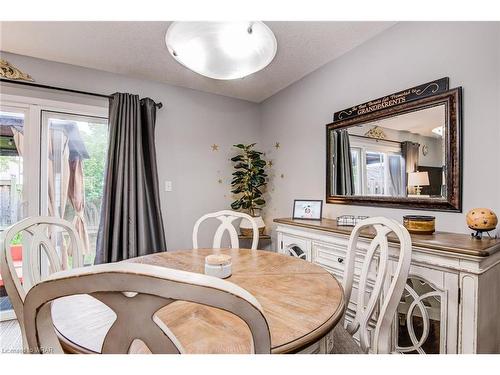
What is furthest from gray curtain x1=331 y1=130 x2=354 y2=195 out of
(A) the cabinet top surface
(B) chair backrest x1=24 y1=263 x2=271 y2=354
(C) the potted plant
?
(B) chair backrest x1=24 y1=263 x2=271 y2=354

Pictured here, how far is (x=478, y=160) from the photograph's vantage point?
1.45m

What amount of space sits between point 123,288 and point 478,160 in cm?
183

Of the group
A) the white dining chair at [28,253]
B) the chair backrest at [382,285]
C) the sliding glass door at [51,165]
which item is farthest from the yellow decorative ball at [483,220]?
the sliding glass door at [51,165]

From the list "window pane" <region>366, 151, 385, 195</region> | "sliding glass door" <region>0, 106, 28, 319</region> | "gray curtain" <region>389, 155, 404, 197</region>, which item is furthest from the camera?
"sliding glass door" <region>0, 106, 28, 319</region>

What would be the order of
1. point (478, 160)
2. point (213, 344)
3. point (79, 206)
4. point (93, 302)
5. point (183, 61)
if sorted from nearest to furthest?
point (213, 344) < point (93, 302) < point (183, 61) < point (478, 160) < point (79, 206)

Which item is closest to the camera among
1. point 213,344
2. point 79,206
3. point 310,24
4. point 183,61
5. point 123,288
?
point 123,288

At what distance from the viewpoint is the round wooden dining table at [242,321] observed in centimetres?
73

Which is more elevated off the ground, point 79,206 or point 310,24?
point 310,24

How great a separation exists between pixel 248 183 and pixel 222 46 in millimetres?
2035

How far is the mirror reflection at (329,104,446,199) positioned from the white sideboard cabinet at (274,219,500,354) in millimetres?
380

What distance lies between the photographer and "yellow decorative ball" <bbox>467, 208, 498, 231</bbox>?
1.28m

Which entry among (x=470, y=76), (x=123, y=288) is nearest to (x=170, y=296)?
(x=123, y=288)

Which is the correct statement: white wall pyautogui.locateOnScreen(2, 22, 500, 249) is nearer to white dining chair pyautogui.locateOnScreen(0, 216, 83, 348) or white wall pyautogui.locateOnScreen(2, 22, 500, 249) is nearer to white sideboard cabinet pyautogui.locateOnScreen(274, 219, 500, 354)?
white sideboard cabinet pyautogui.locateOnScreen(274, 219, 500, 354)
